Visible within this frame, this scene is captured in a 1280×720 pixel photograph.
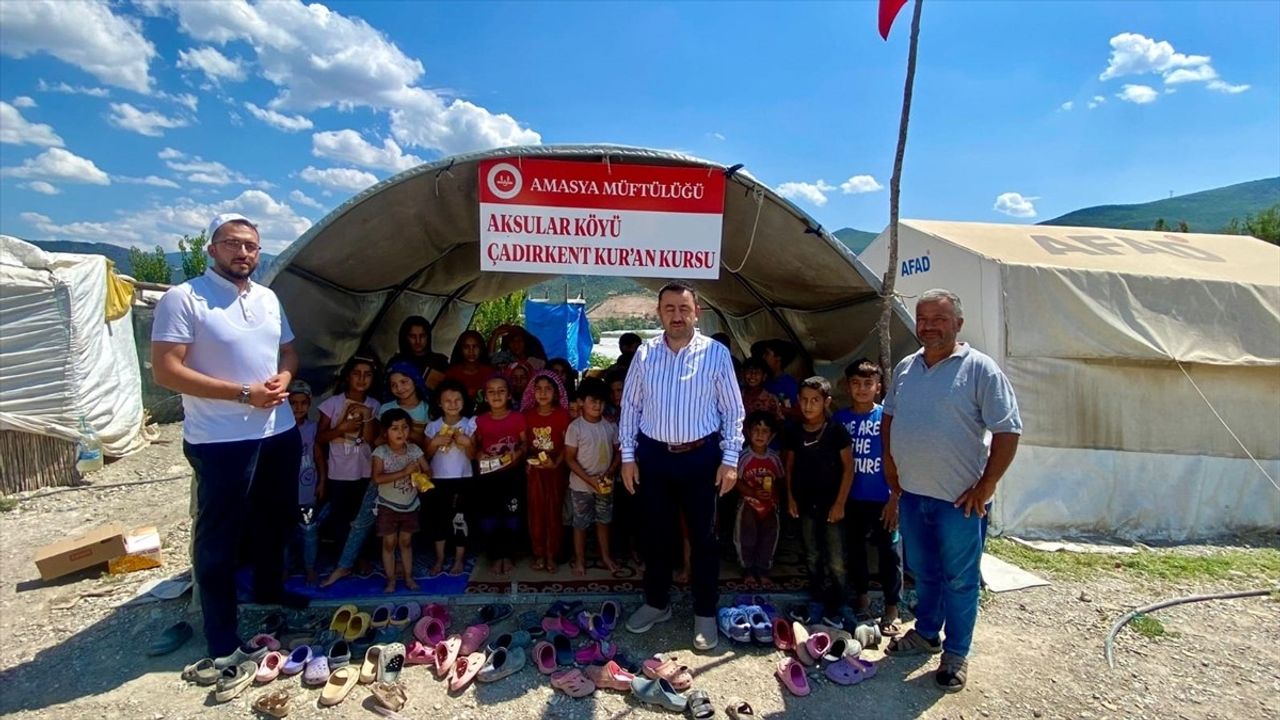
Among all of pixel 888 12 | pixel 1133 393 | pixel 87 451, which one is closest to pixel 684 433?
pixel 888 12

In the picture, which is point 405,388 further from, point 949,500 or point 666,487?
point 949,500

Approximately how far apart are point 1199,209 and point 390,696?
83.8 meters

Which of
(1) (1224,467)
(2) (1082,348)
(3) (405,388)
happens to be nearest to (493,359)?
(3) (405,388)

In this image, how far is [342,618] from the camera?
147 inches

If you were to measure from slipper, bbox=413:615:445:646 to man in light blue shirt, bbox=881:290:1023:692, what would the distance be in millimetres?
2852

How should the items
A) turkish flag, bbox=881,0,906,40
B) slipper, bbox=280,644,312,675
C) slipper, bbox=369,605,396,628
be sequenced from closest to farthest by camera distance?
slipper, bbox=280,644,312,675, slipper, bbox=369,605,396,628, turkish flag, bbox=881,0,906,40

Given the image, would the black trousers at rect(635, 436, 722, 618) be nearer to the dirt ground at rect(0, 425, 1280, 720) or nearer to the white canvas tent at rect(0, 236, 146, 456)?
the dirt ground at rect(0, 425, 1280, 720)

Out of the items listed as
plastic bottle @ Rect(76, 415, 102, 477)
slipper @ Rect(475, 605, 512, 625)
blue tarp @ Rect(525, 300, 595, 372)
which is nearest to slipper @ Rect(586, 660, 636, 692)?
slipper @ Rect(475, 605, 512, 625)

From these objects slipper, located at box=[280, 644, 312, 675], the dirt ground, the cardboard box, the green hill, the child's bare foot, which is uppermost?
the green hill

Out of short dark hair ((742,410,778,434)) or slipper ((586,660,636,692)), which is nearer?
slipper ((586,660,636,692))

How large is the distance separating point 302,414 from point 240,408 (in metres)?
1.25

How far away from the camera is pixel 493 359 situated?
6.12m

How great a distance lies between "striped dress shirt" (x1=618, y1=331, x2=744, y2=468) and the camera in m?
3.36

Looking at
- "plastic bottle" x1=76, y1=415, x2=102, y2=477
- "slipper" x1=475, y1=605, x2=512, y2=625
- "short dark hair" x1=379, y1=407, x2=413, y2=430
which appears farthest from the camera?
"plastic bottle" x1=76, y1=415, x2=102, y2=477
